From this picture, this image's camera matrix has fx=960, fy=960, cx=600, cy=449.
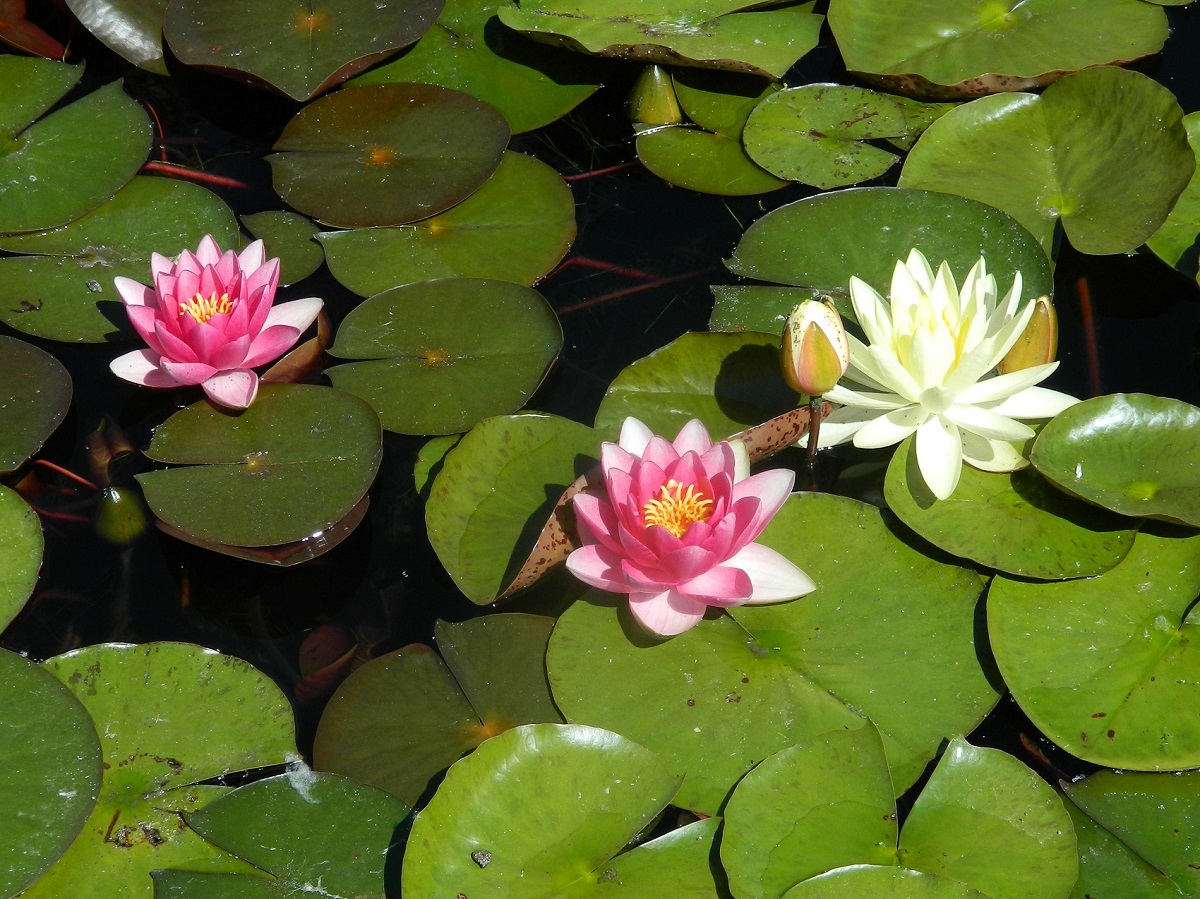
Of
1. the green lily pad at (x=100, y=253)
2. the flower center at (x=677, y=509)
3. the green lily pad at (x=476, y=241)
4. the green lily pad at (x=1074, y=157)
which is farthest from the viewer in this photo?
the green lily pad at (x=476, y=241)

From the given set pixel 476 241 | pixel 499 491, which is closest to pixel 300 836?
pixel 499 491

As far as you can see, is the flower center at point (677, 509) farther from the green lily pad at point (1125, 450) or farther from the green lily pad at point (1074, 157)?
the green lily pad at point (1074, 157)

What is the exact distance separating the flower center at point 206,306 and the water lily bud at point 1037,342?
235 centimetres

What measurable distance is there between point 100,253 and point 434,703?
2.14m

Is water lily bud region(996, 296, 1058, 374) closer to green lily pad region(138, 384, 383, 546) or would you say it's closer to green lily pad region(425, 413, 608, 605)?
green lily pad region(425, 413, 608, 605)

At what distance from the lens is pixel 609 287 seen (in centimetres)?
354

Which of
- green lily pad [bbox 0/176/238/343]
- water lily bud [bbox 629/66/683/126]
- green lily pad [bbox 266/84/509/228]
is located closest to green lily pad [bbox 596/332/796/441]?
green lily pad [bbox 266/84/509/228]

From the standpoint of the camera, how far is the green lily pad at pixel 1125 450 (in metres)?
2.51

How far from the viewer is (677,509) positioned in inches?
93.6

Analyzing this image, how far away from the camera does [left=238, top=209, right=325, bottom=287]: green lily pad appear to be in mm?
3488

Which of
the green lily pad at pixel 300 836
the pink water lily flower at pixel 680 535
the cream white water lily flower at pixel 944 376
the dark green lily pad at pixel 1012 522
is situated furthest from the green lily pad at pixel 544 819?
the cream white water lily flower at pixel 944 376

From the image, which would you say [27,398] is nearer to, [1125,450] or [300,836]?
[300,836]

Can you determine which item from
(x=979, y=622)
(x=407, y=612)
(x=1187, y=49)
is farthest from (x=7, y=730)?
(x=1187, y=49)

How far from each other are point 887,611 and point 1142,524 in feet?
2.45
